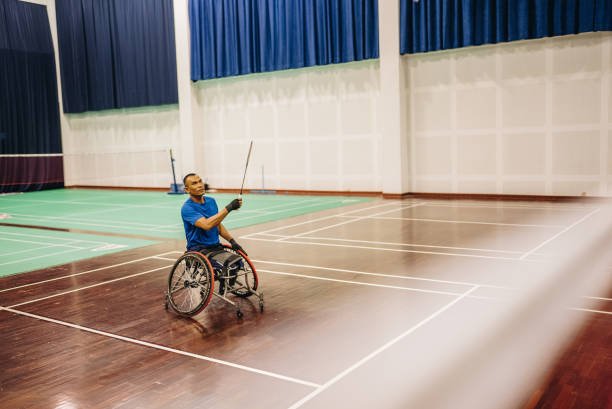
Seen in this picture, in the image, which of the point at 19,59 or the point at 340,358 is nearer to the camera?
the point at 340,358

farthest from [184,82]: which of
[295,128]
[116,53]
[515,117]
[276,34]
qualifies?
[515,117]

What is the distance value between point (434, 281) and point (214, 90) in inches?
543

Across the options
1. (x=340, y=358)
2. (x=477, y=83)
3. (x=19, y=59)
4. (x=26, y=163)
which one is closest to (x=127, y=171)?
(x=26, y=163)

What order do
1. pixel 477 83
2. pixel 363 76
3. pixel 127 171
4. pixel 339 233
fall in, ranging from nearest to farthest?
pixel 339 233 < pixel 477 83 < pixel 363 76 < pixel 127 171

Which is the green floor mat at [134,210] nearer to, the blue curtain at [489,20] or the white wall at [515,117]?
the white wall at [515,117]

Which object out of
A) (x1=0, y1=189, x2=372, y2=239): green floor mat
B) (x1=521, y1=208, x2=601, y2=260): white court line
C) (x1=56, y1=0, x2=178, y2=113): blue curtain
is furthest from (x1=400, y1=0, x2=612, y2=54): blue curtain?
(x1=56, y1=0, x2=178, y2=113): blue curtain

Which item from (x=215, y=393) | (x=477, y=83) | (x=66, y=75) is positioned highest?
(x=66, y=75)

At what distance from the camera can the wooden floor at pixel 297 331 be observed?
3699mm

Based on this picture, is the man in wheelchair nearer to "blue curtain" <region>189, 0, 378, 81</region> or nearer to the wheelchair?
the wheelchair

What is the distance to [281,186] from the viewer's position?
57.9 feet

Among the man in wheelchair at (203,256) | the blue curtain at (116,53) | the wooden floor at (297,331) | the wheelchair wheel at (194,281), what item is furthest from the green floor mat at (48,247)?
the blue curtain at (116,53)

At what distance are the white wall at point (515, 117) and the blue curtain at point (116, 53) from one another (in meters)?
8.66

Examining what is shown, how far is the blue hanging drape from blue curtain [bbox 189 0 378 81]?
276 inches

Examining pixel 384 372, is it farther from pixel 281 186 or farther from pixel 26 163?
pixel 26 163
